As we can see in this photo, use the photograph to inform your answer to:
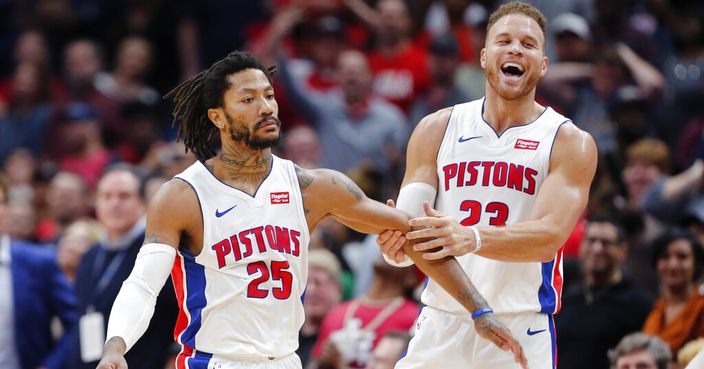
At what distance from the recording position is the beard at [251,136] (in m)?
6.27

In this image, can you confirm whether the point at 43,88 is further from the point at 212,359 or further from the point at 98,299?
the point at 212,359

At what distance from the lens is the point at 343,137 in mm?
12727

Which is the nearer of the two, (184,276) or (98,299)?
(184,276)

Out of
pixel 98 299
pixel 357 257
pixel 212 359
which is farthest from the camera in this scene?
pixel 357 257

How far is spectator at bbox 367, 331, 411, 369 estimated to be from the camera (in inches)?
340

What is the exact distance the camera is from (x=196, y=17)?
14.8m

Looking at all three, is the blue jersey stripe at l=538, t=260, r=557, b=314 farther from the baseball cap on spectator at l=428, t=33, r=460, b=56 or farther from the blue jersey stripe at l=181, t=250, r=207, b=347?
the baseball cap on spectator at l=428, t=33, r=460, b=56

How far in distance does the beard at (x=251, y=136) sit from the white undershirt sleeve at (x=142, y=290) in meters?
0.65

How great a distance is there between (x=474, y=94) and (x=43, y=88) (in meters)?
5.16

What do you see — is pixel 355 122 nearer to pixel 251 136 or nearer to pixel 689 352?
pixel 689 352

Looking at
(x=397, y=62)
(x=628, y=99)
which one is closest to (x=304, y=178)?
(x=628, y=99)

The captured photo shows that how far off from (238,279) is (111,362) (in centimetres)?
78

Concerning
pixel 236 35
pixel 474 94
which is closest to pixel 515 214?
pixel 474 94

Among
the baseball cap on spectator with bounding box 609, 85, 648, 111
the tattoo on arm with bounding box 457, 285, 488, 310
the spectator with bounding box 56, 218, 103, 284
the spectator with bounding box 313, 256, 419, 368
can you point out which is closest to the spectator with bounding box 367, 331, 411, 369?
the spectator with bounding box 313, 256, 419, 368
